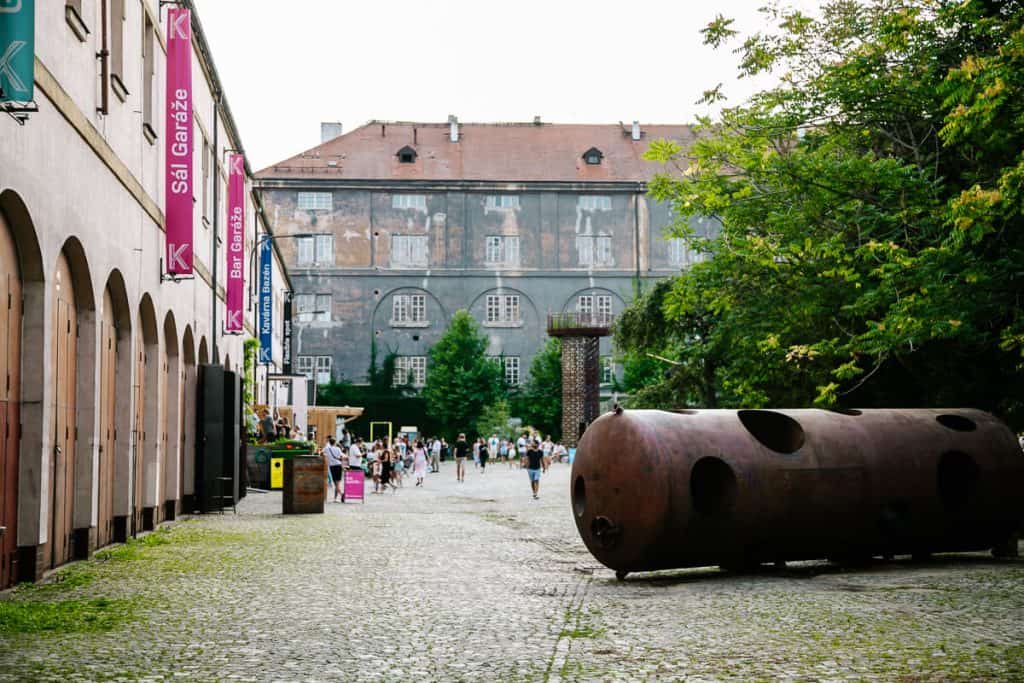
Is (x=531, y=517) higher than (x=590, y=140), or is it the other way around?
(x=590, y=140)

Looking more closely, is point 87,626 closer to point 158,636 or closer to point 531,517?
point 158,636

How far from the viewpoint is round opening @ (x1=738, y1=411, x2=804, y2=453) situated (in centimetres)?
1450

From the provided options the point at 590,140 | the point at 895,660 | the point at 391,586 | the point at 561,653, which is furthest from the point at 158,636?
the point at 590,140

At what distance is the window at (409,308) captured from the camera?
7412 cm

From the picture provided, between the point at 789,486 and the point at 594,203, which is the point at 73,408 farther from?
the point at 594,203

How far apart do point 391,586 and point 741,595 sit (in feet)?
10.9

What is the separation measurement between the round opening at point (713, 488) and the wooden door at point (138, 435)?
8.39 meters

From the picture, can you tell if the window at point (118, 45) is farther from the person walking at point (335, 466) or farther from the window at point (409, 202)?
the window at point (409, 202)

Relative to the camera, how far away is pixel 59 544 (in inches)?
560

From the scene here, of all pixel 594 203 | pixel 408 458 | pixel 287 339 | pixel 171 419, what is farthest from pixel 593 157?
pixel 171 419

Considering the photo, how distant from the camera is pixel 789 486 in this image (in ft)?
45.1

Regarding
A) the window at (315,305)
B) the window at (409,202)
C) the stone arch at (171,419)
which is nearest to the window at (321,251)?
the window at (315,305)

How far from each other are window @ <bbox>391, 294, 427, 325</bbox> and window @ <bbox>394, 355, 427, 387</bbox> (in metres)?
2.11

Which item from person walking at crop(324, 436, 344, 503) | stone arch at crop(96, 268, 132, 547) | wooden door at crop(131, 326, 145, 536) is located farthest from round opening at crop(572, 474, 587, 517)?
person walking at crop(324, 436, 344, 503)
